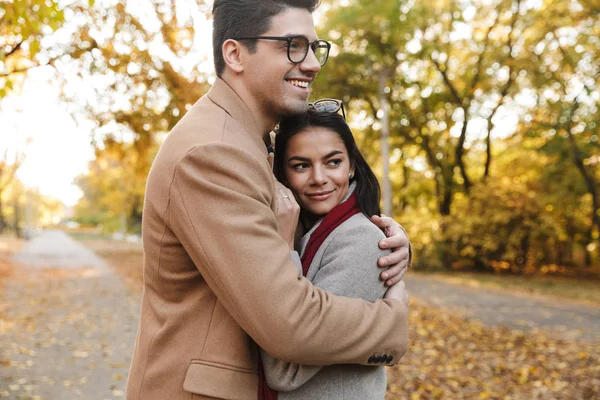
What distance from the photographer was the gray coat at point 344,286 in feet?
5.53

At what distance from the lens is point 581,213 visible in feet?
65.4

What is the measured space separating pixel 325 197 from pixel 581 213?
A: 20622 mm

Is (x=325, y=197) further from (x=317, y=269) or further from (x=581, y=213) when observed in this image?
(x=581, y=213)

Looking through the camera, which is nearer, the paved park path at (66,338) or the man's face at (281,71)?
the man's face at (281,71)

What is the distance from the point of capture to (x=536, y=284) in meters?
A: 17.5

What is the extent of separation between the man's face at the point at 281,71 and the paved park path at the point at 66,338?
551 centimetres

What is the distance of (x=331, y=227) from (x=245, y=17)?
0.75m

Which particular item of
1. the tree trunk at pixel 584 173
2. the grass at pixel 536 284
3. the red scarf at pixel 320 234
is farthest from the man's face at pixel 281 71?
the tree trunk at pixel 584 173

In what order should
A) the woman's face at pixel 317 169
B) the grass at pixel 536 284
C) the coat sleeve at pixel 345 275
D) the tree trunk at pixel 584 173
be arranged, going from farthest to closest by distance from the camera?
the tree trunk at pixel 584 173 → the grass at pixel 536 284 → the woman's face at pixel 317 169 → the coat sleeve at pixel 345 275

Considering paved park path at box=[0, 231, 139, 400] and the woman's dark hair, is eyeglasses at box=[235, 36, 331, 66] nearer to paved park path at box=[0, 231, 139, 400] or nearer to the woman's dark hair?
the woman's dark hair

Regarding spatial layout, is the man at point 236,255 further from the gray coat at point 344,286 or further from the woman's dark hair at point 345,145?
the woman's dark hair at point 345,145

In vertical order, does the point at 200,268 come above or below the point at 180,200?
below

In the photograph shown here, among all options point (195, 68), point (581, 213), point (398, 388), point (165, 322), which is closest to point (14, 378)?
point (398, 388)

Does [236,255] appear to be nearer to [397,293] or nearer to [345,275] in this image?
[345,275]
